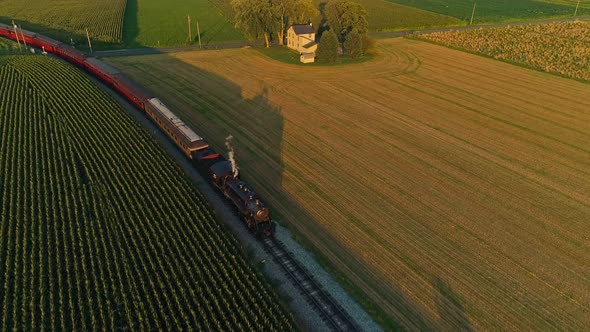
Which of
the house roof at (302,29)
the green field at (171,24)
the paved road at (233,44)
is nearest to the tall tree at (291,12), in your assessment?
the house roof at (302,29)

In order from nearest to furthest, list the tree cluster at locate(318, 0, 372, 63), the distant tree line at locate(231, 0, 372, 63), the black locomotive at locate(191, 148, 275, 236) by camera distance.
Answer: the black locomotive at locate(191, 148, 275, 236), the tree cluster at locate(318, 0, 372, 63), the distant tree line at locate(231, 0, 372, 63)

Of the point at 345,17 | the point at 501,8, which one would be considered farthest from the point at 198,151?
the point at 501,8

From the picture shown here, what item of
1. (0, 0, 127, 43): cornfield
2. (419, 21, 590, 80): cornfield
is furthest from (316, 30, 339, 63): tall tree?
(0, 0, 127, 43): cornfield

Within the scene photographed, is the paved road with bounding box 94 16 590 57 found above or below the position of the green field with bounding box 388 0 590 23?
below

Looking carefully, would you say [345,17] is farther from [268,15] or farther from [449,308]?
[449,308]

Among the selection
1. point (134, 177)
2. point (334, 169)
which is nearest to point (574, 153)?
point (334, 169)

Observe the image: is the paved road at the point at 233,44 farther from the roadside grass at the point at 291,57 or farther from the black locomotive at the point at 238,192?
the black locomotive at the point at 238,192

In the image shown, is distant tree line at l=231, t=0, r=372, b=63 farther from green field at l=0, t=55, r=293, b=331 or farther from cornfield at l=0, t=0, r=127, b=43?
green field at l=0, t=55, r=293, b=331
